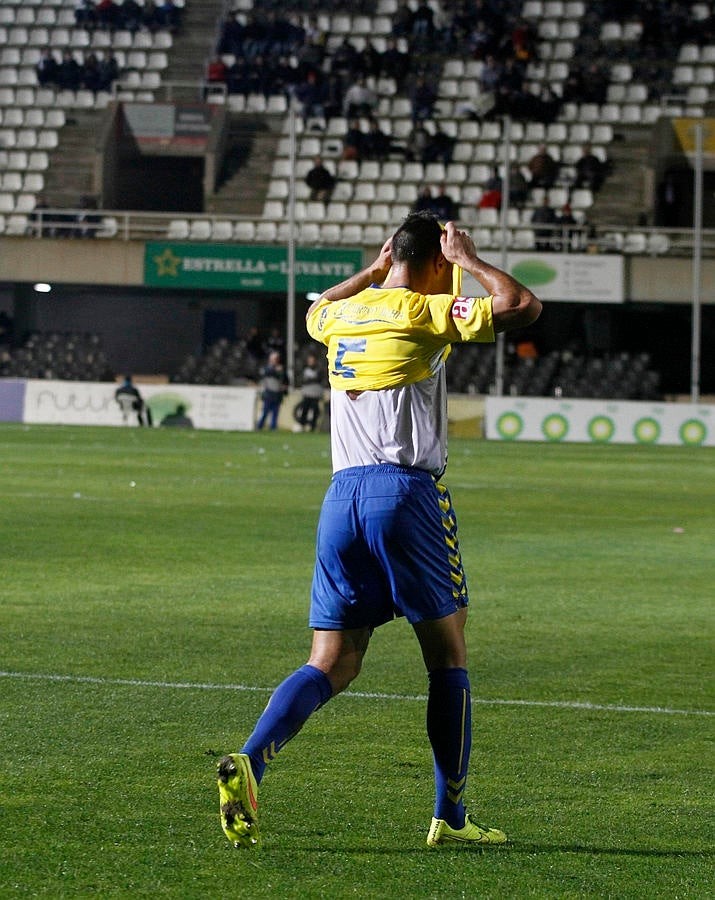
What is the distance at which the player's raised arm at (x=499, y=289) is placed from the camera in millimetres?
4852

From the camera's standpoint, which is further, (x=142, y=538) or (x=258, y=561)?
(x=142, y=538)

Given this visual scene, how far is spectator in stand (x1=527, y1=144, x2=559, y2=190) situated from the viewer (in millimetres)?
44500

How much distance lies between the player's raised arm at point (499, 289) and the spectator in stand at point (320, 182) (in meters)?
40.2

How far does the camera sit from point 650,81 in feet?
156

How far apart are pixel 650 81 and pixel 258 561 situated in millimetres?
38180

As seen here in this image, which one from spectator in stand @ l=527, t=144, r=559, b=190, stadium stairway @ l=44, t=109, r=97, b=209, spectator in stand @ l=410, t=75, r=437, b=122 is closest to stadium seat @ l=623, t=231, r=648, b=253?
spectator in stand @ l=527, t=144, r=559, b=190

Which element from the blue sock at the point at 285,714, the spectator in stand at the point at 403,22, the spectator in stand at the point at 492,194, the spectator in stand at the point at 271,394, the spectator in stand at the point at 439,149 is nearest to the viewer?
the blue sock at the point at 285,714

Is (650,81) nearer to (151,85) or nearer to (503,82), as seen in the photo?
(503,82)

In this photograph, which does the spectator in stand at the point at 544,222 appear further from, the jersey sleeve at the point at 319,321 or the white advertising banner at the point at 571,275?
the jersey sleeve at the point at 319,321

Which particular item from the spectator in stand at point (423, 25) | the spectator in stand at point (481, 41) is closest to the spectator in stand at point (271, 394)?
the spectator in stand at point (481, 41)

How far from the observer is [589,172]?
1756 inches

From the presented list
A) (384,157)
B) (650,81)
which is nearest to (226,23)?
(384,157)

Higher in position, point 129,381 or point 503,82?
point 503,82

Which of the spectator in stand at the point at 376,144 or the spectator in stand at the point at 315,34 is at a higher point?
the spectator in stand at the point at 315,34
